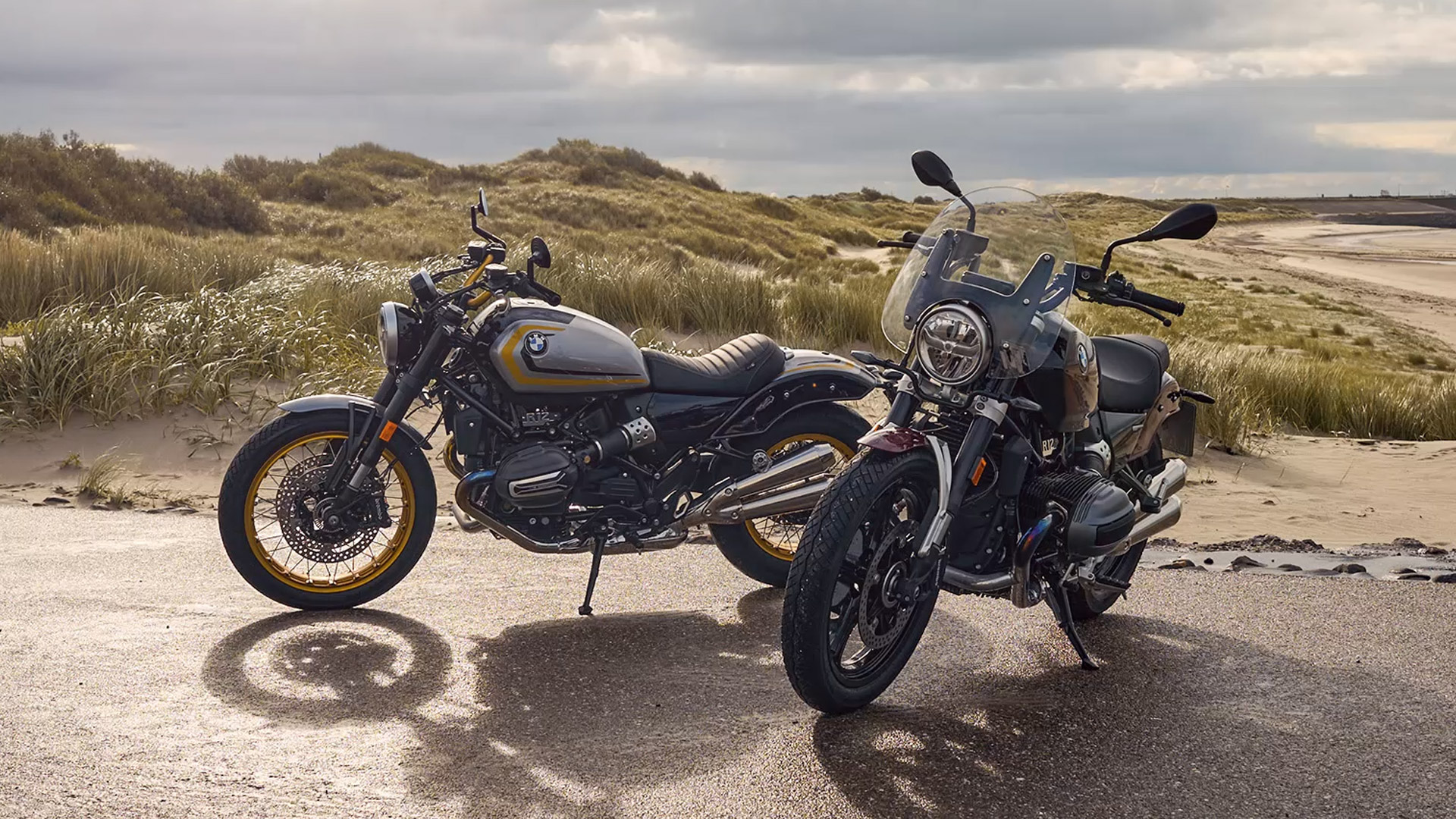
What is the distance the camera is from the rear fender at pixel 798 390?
5828 millimetres

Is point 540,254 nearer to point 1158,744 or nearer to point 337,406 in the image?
point 337,406

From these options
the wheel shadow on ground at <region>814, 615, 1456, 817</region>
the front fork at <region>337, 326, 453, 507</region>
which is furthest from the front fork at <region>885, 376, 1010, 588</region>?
the front fork at <region>337, 326, 453, 507</region>

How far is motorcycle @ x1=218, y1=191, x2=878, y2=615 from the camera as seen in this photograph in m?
5.45

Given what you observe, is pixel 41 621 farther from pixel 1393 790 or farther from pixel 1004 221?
pixel 1393 790

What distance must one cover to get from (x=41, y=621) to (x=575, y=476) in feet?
7.34

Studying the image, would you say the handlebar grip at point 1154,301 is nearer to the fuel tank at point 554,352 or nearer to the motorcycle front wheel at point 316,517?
the fuel tank at point 554,352

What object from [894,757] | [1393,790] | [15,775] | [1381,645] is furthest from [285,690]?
[1381,645]

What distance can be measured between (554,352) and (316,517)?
121 cm

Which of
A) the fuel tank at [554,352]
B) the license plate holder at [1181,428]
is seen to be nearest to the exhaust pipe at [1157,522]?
the license plate holder at [1181,428]

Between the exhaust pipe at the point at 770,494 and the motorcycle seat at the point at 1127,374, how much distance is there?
1227mm

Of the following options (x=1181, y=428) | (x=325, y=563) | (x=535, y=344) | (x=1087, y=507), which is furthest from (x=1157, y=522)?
(x=325, y=563)

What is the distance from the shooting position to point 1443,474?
31.4ft

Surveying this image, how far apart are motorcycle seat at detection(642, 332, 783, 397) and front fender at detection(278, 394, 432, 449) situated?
3.34 feet

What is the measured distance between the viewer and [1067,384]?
183 inches
